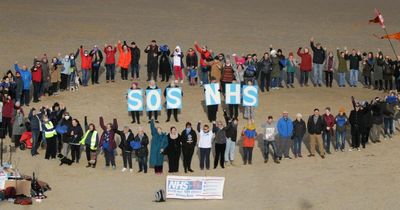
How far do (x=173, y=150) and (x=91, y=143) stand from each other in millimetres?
2303

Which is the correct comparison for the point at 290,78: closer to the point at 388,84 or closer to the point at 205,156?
the point at 388,84

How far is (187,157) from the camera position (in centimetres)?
2530

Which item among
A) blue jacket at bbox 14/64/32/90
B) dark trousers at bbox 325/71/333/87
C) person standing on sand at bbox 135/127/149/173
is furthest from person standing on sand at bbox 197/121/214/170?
dark trousers at bbox 325/71/333/87

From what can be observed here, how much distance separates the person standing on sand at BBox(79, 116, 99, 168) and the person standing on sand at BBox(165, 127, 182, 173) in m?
2.05

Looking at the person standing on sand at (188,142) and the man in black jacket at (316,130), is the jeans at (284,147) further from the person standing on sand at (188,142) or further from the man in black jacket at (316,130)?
the person standing on sand at (188,142)

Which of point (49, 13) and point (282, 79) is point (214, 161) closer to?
point (282, 79)

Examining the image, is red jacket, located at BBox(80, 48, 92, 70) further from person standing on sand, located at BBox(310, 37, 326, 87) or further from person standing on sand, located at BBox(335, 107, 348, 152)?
person standing on sand, located at BBox(335, 107, 348, 152)

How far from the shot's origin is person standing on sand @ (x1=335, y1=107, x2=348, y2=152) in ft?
87.9

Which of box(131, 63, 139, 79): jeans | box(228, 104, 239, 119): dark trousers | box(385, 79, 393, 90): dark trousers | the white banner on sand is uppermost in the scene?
box(131, 63, 139, 79): jeans

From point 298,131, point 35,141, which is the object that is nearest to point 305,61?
point 298,131

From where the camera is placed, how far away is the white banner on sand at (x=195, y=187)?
22.3m

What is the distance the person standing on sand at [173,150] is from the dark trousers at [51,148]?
3293 millimetres

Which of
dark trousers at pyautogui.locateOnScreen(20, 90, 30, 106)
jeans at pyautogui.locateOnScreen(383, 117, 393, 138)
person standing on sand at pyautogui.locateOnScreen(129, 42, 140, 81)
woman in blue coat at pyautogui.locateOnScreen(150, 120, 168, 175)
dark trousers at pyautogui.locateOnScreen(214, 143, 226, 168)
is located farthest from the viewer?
person standing on sand at pyautogui.locateOnScreen(129, 42, 140, 81)

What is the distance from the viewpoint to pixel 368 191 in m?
23.3
